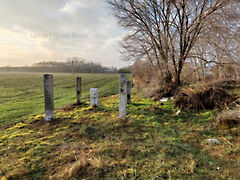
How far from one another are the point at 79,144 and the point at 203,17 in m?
7.08

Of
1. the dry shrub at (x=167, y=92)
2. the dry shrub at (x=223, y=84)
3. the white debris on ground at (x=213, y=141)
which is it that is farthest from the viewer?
the dry shrub at (x=167, y=92)

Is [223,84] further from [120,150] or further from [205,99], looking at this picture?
[120,150]

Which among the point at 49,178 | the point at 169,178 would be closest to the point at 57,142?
the point at 49,178

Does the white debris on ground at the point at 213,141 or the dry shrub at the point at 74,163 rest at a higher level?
the white debris on ground at the point at 213,141

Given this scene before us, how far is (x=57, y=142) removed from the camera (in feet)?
10.1

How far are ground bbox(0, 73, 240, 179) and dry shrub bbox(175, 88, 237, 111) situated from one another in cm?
53

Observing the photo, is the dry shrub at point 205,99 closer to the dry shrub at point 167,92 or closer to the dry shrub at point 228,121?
the dry shrub at point 228,121

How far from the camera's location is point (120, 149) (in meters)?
2.73

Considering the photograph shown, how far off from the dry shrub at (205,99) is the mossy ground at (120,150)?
0.56m

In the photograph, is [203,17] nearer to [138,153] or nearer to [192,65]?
[192,65]

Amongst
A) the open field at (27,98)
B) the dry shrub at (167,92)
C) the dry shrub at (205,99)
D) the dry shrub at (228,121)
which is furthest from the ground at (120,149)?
the dry shrub at (167,92)

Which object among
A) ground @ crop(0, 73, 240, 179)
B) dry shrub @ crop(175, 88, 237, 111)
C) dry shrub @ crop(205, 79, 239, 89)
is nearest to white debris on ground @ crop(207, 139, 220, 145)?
ground @ crop(0, 73, 240, 179)

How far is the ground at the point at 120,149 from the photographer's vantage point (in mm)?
2088

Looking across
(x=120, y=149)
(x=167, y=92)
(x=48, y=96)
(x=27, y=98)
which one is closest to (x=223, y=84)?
(x=167, y=92)
